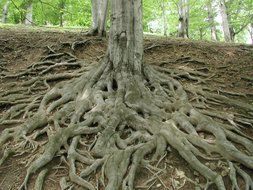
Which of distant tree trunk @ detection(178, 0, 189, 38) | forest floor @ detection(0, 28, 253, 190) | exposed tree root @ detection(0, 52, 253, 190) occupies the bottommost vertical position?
exposed tree root @ detection(0, 52, 253, 190)

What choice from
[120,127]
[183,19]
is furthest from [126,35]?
[183,19]

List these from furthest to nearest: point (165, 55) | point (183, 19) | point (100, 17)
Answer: point (183, 19) → point (100, 17) → point (165, 55)

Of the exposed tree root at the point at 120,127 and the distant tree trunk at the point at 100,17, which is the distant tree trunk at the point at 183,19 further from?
the exposed tree root at the point at 120,127

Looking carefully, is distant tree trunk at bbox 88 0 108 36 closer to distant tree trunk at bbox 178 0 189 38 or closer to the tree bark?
the tree bark

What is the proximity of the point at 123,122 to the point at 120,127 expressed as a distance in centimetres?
13

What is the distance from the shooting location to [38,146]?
5711 millimetres

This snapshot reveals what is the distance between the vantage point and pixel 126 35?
21.9ft

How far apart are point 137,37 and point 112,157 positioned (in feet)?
8.91

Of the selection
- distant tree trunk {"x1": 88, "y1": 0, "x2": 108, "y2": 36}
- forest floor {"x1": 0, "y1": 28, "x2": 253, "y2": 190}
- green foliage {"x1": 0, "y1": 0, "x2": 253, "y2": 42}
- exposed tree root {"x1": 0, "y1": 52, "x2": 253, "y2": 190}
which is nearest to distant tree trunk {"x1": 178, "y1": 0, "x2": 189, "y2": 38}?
green foliage {"x1": 0, "y1": 0, "x2": 253, "y2": 42}

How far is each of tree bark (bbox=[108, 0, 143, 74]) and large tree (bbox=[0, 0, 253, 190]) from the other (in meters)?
0.02

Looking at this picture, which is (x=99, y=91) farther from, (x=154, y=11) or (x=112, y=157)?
(x=154, y=11)

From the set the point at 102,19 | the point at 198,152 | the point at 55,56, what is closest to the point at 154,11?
the point at 102,19

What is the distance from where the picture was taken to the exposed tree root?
499 cm

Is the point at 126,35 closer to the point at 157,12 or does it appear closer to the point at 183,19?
the point at 183,19
